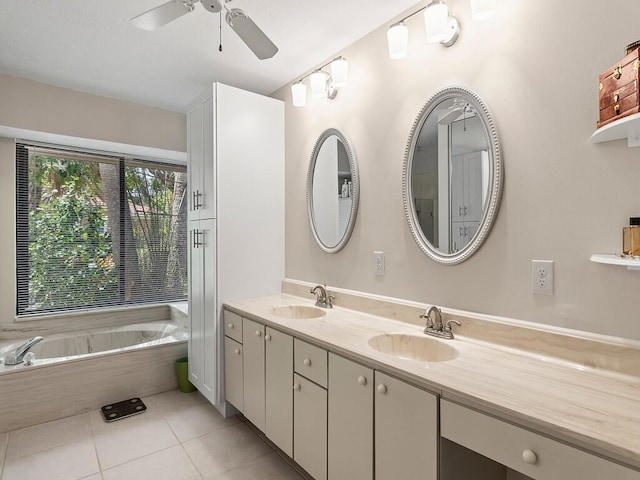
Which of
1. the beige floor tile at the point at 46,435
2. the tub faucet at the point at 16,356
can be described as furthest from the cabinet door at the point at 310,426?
the tub faucet at the point at 16,356

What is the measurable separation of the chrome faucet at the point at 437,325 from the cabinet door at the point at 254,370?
928 millimetres

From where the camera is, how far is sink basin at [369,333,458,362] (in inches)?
63.4

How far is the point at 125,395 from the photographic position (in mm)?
2850

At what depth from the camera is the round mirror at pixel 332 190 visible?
2281 millimetres

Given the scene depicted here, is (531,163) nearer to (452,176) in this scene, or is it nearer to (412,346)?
(452,176)

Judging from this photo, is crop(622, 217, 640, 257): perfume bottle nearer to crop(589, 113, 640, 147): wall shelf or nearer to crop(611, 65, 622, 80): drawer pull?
crop(589, 113, 640, 147): wall shelf

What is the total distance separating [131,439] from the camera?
92.0 inches

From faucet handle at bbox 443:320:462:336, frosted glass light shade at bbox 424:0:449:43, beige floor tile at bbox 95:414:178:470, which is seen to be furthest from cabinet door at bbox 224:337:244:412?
frosted glass light shade at bbox 424:0:449:43

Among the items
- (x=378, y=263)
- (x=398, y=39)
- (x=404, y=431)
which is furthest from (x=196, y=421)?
(x=398, y=39)

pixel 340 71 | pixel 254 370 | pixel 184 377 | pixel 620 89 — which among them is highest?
pixel 340 71

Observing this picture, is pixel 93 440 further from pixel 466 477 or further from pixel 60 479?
pixel 466 477

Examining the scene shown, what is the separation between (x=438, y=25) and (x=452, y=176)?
664mm

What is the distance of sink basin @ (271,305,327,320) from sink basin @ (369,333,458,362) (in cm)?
69

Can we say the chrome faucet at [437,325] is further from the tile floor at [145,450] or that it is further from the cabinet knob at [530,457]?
the tile floor at [145,450]
